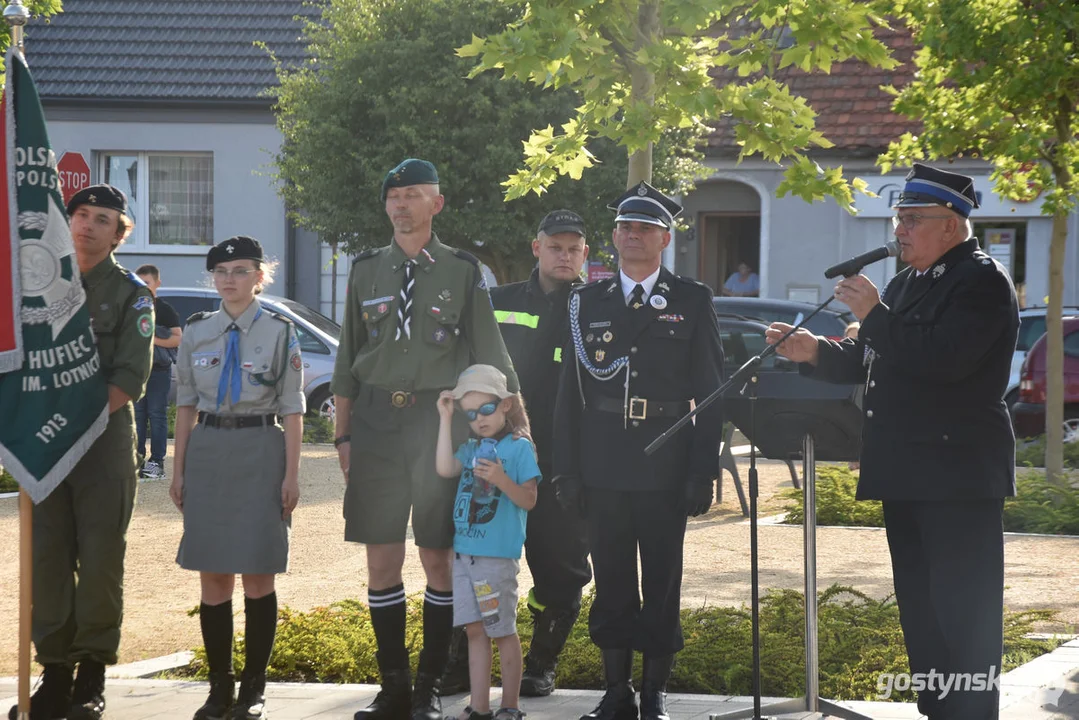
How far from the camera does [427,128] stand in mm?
23031

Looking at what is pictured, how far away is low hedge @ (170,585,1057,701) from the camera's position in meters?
6.85

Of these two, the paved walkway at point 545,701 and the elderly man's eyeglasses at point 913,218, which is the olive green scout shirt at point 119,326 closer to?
the paved walkway at point 545,701

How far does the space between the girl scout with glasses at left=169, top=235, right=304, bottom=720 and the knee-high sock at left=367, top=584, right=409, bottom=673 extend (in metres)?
0.42

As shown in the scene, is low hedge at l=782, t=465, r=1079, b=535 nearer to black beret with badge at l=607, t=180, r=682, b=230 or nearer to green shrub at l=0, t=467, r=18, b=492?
black beret with badge at l=607, t=180, r=682, b=230

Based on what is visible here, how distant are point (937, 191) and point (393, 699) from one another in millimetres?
2903

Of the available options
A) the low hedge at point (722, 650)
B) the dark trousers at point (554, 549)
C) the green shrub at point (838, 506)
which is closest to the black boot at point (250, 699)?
the low hedge at point (722, 650)

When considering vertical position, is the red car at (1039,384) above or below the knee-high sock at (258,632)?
above

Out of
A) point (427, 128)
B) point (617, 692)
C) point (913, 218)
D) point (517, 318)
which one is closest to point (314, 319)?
point (427, 128)

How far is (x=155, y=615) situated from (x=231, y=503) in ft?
9.96

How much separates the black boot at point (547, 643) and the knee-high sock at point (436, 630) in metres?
0.64

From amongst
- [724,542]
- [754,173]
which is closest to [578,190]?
[754,173]

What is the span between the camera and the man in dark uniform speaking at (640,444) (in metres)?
5.88

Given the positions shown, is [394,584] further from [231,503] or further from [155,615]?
[155,615]

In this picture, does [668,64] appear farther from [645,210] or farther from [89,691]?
[89,691]
